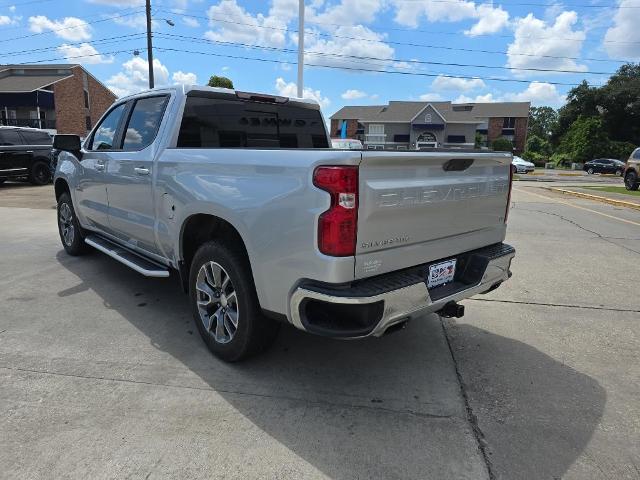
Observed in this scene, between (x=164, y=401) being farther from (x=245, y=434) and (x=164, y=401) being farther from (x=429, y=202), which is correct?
(x=429, y=202)

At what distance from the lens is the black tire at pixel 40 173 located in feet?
51.0

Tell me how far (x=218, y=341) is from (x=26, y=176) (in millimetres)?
15466

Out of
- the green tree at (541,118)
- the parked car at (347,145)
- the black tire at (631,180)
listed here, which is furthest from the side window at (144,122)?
the green tree at (541,118)

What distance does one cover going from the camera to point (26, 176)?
614 inches

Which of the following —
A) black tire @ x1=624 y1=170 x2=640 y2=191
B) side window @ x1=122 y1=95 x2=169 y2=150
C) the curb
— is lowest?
the curb

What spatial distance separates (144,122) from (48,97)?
44.3 m

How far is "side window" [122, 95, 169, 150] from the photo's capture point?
4.11 metres

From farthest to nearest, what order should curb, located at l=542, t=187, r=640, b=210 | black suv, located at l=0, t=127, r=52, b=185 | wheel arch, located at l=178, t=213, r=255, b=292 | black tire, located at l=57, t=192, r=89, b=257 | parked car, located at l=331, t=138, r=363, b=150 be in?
curb, located at l=542, t=187, r=640, b=210 → black suv, located at l=0, t=127, r=52, b=185 → black tire, located at l=57, t=192, r=89, b=257 → wheel arch, located at l=178, t=213, r=255, b=292 → parked car, located at l=331, t=138, r=363, b=150

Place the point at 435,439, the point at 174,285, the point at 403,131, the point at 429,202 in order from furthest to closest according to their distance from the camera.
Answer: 1. the point at 403,131
2. the point at 174,285
3. the point at 429,202
4. the point at 435,439

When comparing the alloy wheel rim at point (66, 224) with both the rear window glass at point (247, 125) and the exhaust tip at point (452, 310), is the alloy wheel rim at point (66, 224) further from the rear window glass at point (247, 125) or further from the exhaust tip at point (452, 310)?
the exhaust tip at point (452, 310)

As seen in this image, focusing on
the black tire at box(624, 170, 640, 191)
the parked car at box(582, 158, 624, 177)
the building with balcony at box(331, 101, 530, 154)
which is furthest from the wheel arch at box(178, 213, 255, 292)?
the building with balcony at box(331, 101, 530, 154)

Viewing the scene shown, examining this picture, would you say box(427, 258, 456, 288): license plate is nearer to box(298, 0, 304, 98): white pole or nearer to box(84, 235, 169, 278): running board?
box(84, 235, 169, 278): running board

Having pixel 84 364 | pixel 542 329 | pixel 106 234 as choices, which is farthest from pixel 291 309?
pixel 106 234

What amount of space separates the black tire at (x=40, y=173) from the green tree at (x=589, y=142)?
194 feet
